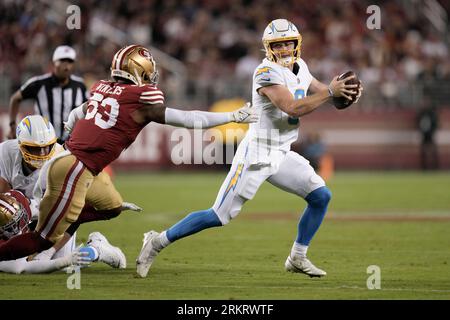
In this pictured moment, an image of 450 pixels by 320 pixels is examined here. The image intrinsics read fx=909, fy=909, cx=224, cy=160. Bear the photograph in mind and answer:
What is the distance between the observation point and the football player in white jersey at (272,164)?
618 cm

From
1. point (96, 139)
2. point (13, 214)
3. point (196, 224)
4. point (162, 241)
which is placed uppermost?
point (96, 139)

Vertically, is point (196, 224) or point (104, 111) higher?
point (104, 111)

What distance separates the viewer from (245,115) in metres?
5.66

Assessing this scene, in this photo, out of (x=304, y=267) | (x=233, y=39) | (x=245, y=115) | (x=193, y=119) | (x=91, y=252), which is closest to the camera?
(x=245, y=115)

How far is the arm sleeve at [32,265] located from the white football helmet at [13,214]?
0.75 feet

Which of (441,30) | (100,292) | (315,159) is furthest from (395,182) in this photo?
(100,292)

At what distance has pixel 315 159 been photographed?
17.0 metres

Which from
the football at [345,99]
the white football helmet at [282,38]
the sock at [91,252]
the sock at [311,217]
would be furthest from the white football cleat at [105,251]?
the football at [345,99]

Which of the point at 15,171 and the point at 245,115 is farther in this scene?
the point at 15,171

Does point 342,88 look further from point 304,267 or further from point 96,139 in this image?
point 96,139

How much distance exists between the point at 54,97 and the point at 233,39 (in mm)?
10075

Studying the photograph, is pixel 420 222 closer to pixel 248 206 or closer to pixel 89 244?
pixel 248 206

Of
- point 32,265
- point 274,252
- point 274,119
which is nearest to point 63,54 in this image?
point 274,252
